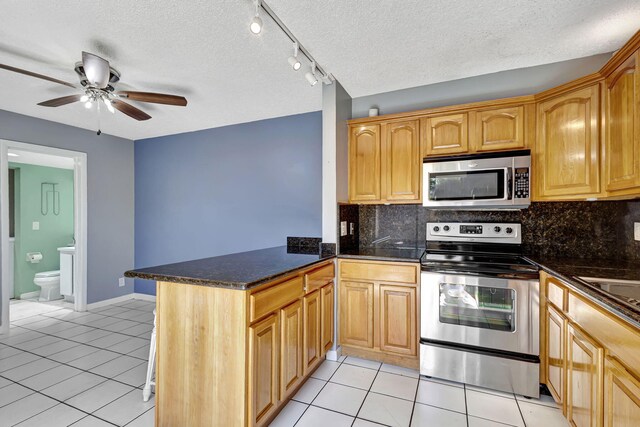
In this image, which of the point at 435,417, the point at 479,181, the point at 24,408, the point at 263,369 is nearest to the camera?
the point at 263,369

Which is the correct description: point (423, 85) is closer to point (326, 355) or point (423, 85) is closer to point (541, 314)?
point (541, 314)

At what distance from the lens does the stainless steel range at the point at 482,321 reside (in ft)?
6.60

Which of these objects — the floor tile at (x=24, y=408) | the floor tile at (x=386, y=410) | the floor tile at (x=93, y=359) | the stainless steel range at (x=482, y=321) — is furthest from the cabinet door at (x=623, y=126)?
the floor tile at (x=93, y=359)

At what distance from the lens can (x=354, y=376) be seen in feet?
7.56

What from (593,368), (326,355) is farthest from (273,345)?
(593,368)

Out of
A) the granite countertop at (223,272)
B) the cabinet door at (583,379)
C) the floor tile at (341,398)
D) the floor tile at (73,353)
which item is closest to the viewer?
the cabinet door at (583,379)

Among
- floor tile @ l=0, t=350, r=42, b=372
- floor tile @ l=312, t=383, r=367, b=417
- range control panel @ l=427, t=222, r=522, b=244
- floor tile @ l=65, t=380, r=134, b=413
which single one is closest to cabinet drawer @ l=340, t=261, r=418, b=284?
range control panel @ l=427, t=222, r=522, b=244

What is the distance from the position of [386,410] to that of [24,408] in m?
2.34

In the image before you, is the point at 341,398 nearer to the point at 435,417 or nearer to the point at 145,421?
the point at 435,417

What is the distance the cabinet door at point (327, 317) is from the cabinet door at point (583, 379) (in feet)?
4.98

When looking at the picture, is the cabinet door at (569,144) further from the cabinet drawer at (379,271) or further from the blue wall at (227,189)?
the blue wall at (227,189)

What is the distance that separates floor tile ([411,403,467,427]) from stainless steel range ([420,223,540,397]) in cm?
36

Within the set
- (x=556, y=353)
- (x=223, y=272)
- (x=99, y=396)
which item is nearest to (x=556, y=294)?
(x=556, y=353)

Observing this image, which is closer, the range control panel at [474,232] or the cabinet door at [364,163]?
the range control panel at [474,232]
